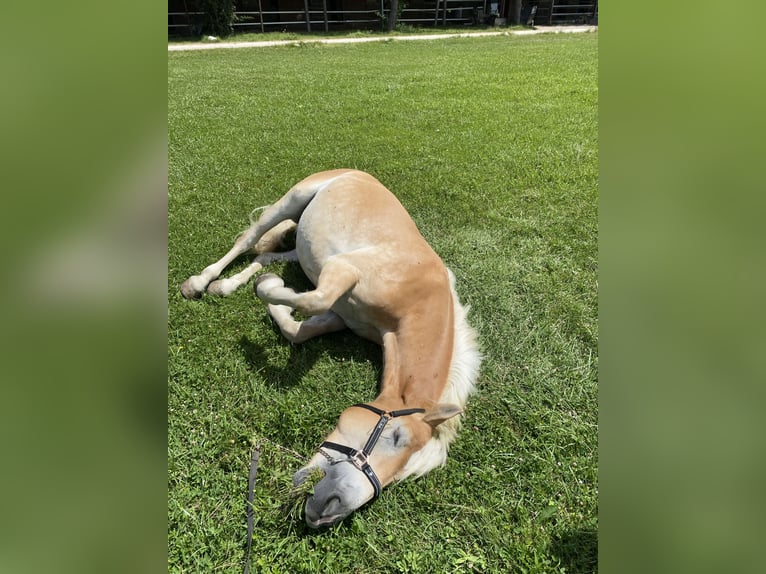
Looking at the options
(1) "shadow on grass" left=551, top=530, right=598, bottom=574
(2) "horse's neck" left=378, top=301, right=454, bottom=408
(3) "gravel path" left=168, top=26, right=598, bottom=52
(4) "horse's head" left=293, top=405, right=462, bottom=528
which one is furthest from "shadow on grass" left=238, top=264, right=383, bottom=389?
(3) "gravel path" left=168, top=26, right=598, bottom=52

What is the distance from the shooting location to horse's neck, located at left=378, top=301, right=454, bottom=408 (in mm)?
2553

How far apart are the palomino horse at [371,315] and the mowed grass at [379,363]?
179 mm

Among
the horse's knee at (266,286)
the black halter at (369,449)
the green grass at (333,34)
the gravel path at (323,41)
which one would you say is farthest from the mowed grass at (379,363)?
the green grass at (333,34)

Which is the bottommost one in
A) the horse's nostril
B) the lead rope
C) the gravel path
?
the lead rope

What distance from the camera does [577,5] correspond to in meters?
30.7

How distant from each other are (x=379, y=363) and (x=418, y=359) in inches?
18.3

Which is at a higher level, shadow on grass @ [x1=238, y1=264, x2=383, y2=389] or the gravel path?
the gravel path

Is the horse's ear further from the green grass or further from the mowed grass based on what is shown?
the green grass

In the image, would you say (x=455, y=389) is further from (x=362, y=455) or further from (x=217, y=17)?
(x=217, y=17)

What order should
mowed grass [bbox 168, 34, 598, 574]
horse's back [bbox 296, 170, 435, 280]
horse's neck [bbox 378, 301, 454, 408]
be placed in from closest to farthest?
mowed grass [bbox 168, 34, 598, 574] → horse's neck [bbox 378, 301, 454, 408] → horse's back [bbox 296, 170, 435, 280]
